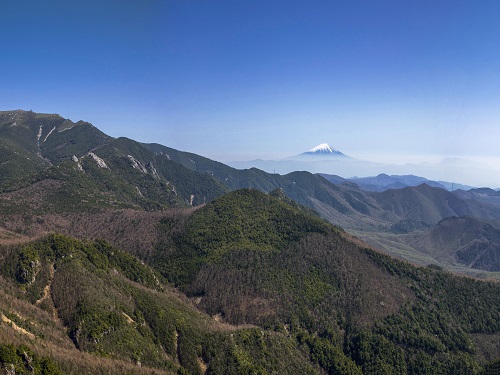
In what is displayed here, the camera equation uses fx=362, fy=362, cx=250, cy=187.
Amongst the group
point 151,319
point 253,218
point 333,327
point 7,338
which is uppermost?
point 253,218

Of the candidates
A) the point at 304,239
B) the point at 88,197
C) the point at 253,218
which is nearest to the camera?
the point at 304,239

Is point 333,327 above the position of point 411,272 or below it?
below

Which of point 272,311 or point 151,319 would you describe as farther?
point 272,311

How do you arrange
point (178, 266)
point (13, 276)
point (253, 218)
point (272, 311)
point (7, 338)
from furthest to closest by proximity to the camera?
1. point (253, 218)
2. point (178, 266)
3. point (272, 311)
4. point (13, 276)
5. point (7, 338)

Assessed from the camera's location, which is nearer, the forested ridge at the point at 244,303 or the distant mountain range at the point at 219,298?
the distant mountain range at the point at 219,298

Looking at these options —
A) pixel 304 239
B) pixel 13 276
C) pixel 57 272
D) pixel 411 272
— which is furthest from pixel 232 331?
pixel 411 272

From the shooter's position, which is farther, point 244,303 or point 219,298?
point 219,298

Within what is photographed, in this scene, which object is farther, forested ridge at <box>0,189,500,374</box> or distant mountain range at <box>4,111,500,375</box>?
forested ridge at <box>0,189,500,374</box>

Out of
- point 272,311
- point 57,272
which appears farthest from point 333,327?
point 57,272

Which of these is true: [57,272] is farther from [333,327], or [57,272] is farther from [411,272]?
[411,272]
